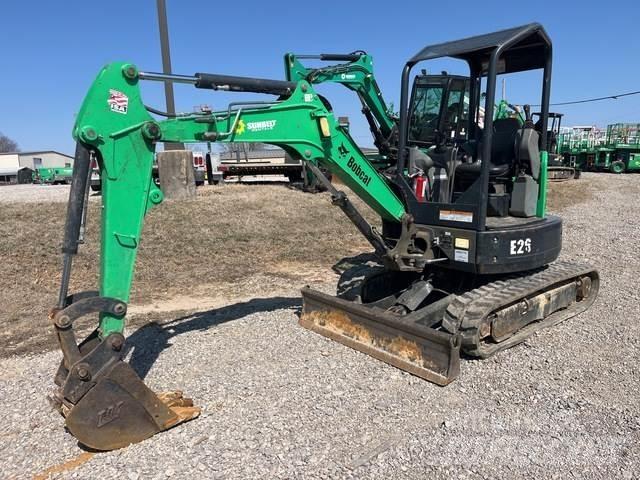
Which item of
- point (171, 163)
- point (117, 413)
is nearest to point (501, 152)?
point (117, 413)

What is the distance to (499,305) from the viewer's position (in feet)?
16.1

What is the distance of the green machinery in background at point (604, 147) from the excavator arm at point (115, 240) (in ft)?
103

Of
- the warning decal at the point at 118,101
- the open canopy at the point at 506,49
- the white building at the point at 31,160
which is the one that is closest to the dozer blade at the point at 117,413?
the warning decal at the point at 118,101

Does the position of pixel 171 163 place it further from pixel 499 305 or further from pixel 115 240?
pixel 499 305

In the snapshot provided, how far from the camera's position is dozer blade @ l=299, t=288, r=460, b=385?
14.5ft

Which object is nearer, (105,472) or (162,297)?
(105,472)

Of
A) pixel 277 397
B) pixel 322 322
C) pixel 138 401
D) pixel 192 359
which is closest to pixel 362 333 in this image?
pixel 322 322

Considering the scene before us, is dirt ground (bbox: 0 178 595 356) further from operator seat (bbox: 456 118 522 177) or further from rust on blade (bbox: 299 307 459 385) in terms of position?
operator seat (bbox: 456 118 522 177)

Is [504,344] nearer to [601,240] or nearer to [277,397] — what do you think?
[277,397]

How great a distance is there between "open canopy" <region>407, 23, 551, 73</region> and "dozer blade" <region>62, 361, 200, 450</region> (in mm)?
4047

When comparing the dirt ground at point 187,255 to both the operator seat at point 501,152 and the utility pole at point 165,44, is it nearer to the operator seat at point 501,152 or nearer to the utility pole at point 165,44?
the utility pole at point 165,44

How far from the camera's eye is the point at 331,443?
11.7 feet

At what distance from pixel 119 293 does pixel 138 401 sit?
767 millimetres

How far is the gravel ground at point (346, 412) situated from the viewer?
334cm
